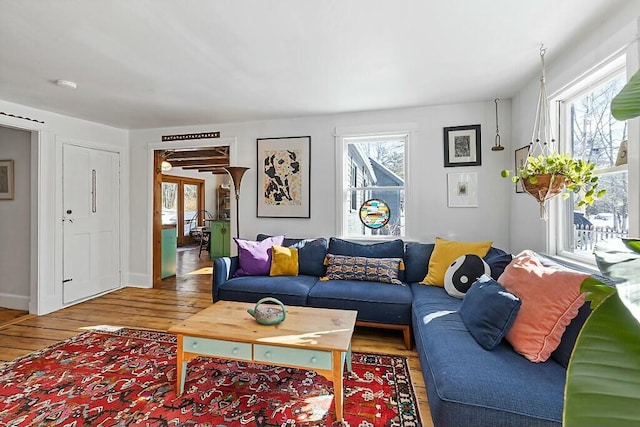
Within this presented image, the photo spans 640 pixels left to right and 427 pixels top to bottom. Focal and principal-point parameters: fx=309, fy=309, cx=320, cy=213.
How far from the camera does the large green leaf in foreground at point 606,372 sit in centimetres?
33

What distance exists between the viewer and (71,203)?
3.82m

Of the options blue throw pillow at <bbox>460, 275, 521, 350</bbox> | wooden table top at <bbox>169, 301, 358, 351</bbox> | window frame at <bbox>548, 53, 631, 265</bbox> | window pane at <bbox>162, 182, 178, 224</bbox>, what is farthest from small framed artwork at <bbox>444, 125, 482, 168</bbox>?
window pane at <bbox>162, 182, 178, 224</bbox>

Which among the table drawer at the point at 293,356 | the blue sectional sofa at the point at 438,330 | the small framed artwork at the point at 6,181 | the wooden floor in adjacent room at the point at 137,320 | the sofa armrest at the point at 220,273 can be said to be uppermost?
the small framed artwork at the point at 6,181

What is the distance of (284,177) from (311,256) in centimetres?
115

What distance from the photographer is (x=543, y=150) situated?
8.22 ft

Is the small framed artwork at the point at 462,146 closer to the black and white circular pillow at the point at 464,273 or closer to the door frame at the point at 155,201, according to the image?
the black and white circular pillow at the point at 464,273

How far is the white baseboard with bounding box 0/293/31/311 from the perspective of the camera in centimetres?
365

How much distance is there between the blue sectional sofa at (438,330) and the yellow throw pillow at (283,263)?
108 millimetres

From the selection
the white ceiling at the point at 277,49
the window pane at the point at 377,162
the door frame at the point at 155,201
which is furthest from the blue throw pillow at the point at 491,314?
the door frame at the point at 155,201

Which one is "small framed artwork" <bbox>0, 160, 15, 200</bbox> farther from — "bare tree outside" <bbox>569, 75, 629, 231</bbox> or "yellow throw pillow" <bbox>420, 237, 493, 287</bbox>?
"bare tree outside" <bbox>569, 75, 629, 231</bbox>

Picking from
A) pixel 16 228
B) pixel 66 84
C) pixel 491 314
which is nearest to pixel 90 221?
pixel 16 228

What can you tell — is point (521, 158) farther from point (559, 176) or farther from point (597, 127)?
point (559, 176)

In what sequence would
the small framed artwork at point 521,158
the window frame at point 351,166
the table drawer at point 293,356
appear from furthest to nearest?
1. the window frame at point 351,166
2. the small framed artwork at point 521,158
3. the table drawer at point 293,356

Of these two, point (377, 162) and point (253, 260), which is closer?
point (253, 260)
